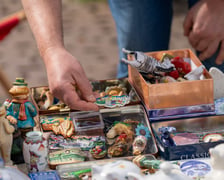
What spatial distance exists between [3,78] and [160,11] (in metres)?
0.78

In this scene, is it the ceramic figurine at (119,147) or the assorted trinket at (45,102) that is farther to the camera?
the assorted trinket at (45,102)

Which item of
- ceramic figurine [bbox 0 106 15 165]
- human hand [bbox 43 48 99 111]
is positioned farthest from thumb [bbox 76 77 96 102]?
ceramic figurine [bbox 0 106 15 165]

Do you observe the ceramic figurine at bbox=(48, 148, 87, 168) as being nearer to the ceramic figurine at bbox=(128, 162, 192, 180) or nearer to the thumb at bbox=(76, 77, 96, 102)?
the thumb at bbox=(76, 77, 96, 102)

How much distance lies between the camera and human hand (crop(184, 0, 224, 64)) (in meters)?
1.58

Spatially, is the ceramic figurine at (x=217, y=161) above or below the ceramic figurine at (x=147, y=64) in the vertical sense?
below

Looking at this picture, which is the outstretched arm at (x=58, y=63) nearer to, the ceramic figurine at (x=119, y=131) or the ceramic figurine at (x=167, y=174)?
the ceramic figurine at (x=119, y=131)

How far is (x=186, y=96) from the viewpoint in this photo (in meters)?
1.25

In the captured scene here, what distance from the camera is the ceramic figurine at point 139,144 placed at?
1.14m

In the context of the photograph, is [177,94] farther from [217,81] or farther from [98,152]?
[98,152]

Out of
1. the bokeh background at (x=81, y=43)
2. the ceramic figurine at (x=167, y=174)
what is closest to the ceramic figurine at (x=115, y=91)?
the ceramic figurine at (x=167, y=174)

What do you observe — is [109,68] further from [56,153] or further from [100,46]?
[56,153]

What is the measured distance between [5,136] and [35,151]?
9 centimetres

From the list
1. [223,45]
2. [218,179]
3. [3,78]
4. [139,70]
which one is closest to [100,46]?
[3,78]

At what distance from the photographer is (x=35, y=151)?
3.61 feet
